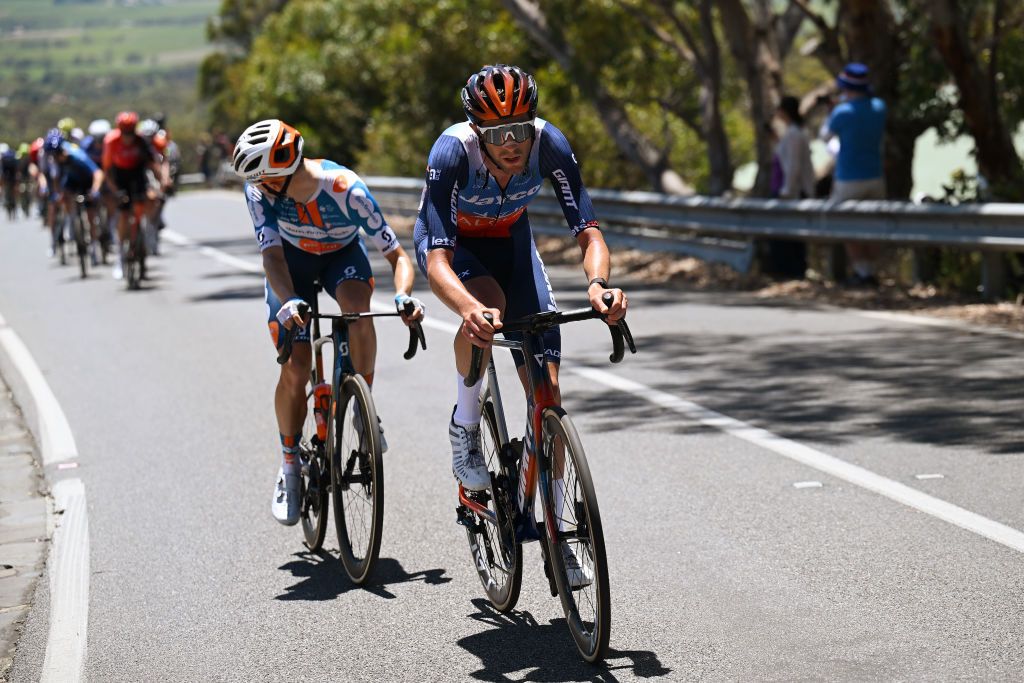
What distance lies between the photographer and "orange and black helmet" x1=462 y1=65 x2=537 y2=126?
5.62m

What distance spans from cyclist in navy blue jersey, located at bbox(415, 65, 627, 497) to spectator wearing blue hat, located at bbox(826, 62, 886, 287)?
9572 millimetres

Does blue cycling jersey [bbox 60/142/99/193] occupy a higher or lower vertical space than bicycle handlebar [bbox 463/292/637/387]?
higher

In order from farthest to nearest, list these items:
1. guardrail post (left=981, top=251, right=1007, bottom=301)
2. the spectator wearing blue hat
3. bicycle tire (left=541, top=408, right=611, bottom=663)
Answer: the spectator wearing blue hat, guardrail post (left=981, top=251, right=1007, bottom=301), bicycle tire (left=541, top=408, right=611, bottom=663)

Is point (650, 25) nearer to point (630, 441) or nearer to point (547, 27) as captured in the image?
point (547, 27)

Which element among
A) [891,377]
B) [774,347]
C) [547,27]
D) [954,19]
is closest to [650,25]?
[547,27]

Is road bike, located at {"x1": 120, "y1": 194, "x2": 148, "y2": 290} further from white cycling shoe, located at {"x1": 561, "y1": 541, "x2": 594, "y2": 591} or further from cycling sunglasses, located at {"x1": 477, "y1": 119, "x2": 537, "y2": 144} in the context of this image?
white cycling shoe, located at {"x1": 561, "y1": 541, "x2": 594, "y2": 591}

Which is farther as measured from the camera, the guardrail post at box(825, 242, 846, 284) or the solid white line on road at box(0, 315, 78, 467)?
the guardrail post at box(825, 242, 846, 284)

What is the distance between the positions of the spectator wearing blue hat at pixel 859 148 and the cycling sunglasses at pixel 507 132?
9964mm

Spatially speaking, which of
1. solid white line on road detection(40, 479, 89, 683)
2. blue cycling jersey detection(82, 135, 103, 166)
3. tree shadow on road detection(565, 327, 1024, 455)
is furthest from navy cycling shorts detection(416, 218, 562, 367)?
blue cycling jersey detection(82, 135, 103, 166)

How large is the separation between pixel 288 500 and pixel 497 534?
5.12 ft

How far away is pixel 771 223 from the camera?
1653 cm

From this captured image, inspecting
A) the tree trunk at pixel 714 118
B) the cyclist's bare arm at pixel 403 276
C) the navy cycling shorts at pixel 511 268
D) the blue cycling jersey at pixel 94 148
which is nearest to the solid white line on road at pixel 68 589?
the cyclist's bare arm at pixel 403 276

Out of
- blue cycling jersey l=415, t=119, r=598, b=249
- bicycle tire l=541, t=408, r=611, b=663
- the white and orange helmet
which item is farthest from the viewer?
the white and orange helmet

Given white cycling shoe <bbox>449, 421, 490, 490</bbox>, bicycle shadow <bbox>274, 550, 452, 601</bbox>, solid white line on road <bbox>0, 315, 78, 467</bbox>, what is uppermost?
white cycling shoe <bbox>449, 421, 490, 490</bbox>
